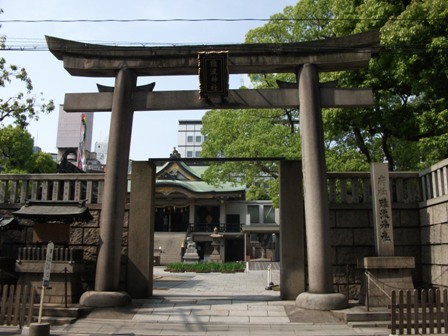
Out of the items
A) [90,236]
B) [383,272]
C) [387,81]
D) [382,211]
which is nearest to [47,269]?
[90,236]

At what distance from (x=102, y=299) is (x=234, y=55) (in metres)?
7.63

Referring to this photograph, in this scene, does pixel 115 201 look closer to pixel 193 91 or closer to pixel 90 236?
pixel 90 236

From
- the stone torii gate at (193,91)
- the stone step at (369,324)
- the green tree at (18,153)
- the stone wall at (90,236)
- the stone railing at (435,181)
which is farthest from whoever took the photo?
the green tree at (18,153)

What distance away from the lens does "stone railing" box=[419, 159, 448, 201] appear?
37.6 feet

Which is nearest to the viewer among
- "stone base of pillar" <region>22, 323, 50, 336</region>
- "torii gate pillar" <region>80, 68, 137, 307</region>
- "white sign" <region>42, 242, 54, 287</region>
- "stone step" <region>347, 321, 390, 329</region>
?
"stone base of pillar" <region>22, 323, 50, 336</region>

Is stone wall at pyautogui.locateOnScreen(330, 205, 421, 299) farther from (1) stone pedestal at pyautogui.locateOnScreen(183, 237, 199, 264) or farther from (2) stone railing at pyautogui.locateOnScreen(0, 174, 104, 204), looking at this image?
(1) stone pedestal at pyautogui.locateOnScreen(183, 237, 199, 264)

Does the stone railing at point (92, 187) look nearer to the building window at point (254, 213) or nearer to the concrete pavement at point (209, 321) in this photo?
the concrete pavement at point (209, 321)

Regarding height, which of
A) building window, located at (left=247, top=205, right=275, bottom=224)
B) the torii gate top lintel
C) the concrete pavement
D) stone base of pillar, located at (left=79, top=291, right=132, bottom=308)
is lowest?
the concrete pavement

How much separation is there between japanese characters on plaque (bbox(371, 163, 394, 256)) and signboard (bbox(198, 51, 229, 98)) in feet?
15.7

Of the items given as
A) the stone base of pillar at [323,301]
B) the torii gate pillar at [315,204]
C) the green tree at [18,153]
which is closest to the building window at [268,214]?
the green tree at [18,153]

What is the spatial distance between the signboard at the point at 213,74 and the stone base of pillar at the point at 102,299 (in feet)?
19.6

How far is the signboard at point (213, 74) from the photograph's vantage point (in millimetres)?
12180

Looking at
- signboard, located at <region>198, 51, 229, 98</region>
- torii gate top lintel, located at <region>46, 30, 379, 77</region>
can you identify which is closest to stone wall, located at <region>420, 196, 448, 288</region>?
torii gate top lintel, located at <region>46, 30, 379, 77</region>

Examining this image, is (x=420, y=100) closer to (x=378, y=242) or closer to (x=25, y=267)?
(x=378, y=242)
